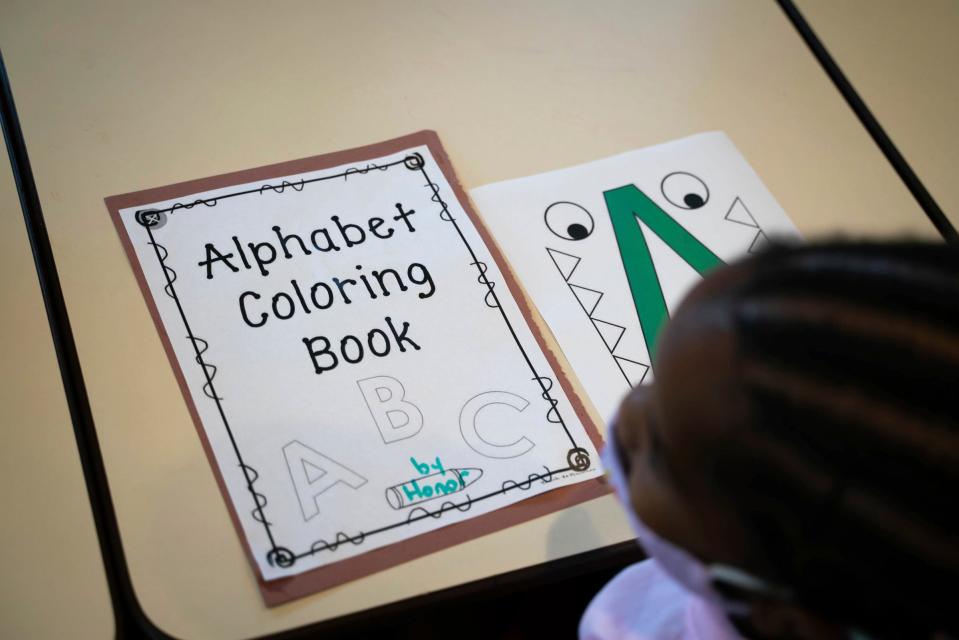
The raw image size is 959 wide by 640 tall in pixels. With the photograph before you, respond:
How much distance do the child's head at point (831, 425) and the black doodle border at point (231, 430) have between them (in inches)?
8.4

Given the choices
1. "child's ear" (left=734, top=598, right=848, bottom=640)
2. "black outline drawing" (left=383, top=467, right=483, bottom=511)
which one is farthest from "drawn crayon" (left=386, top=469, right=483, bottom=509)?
"child's ear" (left=734, top=598, right=848, bottom=640)

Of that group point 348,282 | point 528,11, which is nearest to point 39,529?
point 348,282

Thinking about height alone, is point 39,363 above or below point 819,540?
above

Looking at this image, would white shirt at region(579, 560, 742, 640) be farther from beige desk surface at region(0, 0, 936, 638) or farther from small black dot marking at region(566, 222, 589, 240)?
small black dot marking at region(566, 222, 589, 240)

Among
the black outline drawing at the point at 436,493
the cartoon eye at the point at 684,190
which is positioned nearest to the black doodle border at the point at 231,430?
the black outline drawing at the point at 436,493

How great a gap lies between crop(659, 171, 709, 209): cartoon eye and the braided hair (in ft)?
1.33

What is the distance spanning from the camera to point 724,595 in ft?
1.40

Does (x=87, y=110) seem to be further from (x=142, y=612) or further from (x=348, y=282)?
(x=142, y=612)

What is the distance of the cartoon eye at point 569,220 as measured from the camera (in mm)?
740

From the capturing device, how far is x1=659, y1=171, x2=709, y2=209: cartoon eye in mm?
777

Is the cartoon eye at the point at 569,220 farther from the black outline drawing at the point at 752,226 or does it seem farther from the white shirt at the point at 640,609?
the white shirt at the point at 640,609

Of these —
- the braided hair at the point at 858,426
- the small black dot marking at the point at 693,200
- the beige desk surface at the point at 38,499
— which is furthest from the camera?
the small black dot marking at the point at 693,200

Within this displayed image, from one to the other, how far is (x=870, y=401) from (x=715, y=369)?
65 mm

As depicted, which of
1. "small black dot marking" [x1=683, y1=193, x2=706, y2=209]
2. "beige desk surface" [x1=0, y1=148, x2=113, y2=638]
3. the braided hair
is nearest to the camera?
the braided hair
